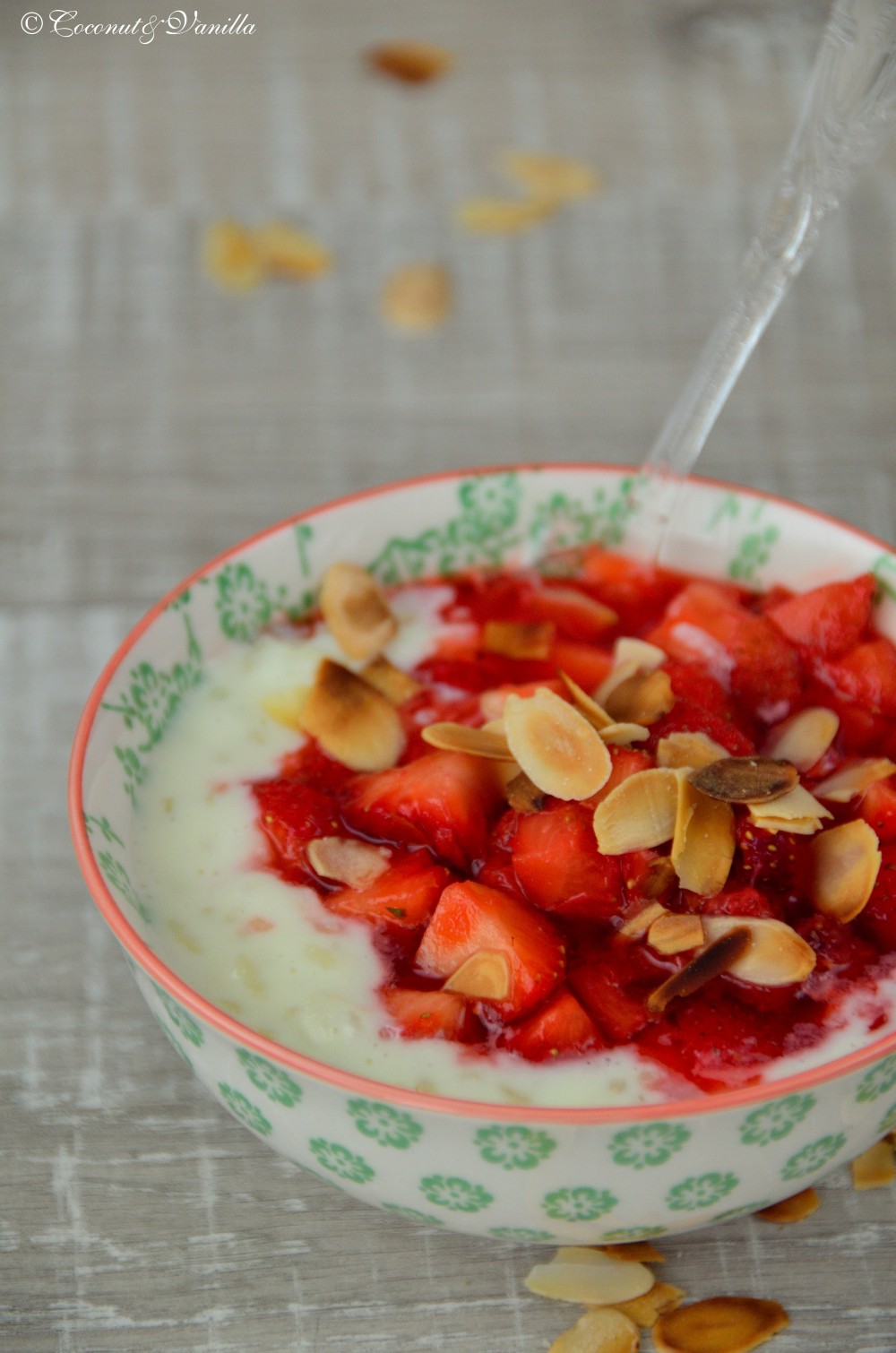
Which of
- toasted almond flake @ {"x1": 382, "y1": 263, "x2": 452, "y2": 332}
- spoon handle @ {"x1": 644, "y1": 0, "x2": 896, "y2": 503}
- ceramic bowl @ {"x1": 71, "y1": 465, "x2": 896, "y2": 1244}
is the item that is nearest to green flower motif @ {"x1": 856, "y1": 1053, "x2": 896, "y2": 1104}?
ceramic bowl @ {"x1": 71, "y1": 465, "x2": 896, "y2": 1244}

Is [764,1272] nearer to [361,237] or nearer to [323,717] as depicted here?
[323,717]

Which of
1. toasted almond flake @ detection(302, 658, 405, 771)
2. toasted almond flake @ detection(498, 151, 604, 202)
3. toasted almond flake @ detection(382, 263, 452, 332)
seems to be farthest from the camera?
toasted almond flake @ detection(498, 151, 604, 202)

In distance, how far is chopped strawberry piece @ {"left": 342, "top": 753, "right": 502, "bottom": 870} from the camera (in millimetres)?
1093

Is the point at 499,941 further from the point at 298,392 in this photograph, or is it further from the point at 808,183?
the point at 298,392

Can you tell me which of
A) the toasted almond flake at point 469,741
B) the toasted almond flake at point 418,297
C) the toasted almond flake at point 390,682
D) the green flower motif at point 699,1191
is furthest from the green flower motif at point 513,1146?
the toasted almond flake at point 418,297

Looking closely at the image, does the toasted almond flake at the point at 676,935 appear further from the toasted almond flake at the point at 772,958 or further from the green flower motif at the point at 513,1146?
the green flower motif at the point at 513,1146

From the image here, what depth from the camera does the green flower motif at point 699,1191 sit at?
3.09 feet

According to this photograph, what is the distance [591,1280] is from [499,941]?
27 centimetres

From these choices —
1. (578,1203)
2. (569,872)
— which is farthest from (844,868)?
(578,1203)

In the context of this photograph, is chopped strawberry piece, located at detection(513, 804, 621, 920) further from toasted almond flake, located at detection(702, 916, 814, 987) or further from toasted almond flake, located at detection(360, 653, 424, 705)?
toasted almond flake, located at detection(360, 653, 424, 705)

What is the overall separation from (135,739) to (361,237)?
1.17 meters

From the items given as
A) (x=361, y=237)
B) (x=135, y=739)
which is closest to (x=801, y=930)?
(x=135, y=739)

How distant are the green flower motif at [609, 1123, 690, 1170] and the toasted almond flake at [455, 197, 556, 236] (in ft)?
5.05

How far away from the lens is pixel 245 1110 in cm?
102
